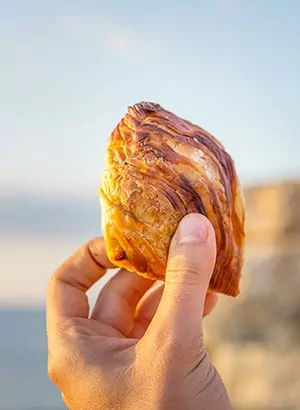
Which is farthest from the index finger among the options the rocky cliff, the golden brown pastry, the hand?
the rocky cliff

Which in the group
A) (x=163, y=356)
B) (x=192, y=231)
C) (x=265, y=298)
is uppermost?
(x=192, y=231)

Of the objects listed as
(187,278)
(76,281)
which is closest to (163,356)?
(187,278)

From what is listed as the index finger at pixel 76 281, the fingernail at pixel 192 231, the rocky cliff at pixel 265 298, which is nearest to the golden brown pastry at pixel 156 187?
the fingernail at pixel 192 231

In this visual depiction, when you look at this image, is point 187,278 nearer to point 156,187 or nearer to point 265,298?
point 156,187

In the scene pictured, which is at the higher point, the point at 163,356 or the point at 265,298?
the point at 163,356

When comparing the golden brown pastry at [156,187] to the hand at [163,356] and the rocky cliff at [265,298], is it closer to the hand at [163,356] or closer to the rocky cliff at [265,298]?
the hand at [163,356]

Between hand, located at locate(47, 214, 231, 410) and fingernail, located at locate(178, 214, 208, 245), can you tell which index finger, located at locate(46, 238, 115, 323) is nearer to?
hand, located at locate(47, 214, 231, 410)

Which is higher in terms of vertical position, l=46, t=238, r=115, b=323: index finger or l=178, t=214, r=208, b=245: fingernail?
l=178, t=214, r=208, b=245: fingernail
